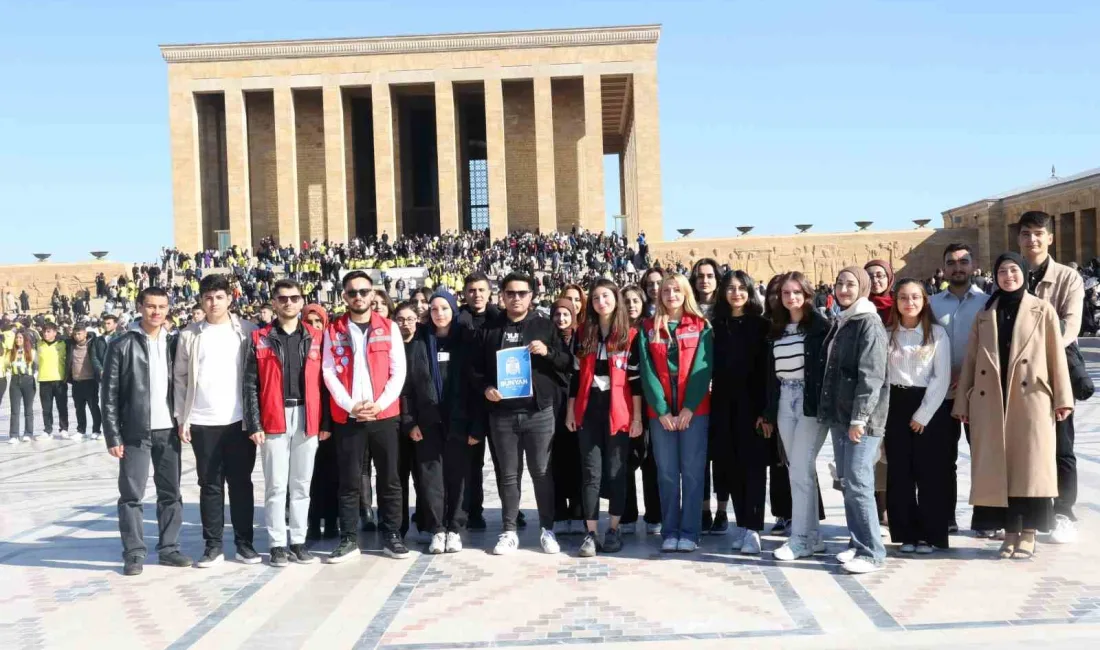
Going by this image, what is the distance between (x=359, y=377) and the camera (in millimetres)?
6246

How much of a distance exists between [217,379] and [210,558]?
105 centimetres

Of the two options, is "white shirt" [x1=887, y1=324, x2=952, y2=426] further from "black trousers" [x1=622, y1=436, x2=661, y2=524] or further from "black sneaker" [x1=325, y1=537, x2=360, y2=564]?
"black sneaker" [x1=325, y1=537, x2=360, y2=564]

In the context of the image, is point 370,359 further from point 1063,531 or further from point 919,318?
point 1063,531

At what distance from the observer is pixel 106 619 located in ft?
16.7

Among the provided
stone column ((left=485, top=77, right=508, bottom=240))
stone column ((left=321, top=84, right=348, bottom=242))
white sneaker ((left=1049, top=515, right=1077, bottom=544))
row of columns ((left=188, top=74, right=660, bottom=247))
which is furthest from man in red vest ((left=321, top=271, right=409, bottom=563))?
stone column ((left=321, top=84, right=348, bottom=242))

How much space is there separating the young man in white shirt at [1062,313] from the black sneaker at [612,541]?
8.15 ft

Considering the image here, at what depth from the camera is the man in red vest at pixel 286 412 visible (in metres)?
6.18

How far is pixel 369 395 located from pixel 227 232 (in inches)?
1419

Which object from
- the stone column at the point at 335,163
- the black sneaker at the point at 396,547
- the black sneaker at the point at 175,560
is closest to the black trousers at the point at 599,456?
the black sneaker at the point at 396,547

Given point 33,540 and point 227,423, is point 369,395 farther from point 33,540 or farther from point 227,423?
point 33,540

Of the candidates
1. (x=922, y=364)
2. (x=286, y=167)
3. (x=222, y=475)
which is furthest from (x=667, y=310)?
(x=286, y=167)

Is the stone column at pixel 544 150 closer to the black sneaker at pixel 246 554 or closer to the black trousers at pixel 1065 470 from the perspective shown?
the black sneaker at pixel 246 554

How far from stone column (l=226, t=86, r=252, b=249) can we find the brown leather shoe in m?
37.0

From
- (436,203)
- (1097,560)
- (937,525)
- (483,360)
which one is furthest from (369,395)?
(436,203)
